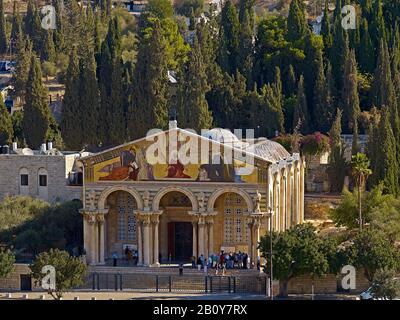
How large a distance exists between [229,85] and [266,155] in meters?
18.3

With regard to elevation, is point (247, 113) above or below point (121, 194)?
above

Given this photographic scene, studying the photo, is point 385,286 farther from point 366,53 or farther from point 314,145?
point 366,53

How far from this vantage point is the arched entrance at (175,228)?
1511 inches

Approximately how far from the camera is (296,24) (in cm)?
6125

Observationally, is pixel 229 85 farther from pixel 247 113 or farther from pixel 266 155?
pixel 266 155

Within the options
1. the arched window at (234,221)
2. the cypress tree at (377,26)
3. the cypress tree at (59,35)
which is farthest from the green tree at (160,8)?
the arched window at (234,221)

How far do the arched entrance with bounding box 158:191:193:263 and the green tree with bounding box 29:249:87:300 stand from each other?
552cm

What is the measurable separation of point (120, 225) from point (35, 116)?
55.7 feet

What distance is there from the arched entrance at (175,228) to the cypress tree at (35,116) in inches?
675

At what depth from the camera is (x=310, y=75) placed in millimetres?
58469

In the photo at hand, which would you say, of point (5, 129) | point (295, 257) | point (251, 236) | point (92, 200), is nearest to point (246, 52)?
point (5, 129)

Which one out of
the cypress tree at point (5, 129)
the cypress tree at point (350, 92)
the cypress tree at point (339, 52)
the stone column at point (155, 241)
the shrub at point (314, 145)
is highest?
the cypress tree at point (339, 52)

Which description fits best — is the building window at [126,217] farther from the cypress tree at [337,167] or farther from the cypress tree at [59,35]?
the cypress tree at [59,35]
